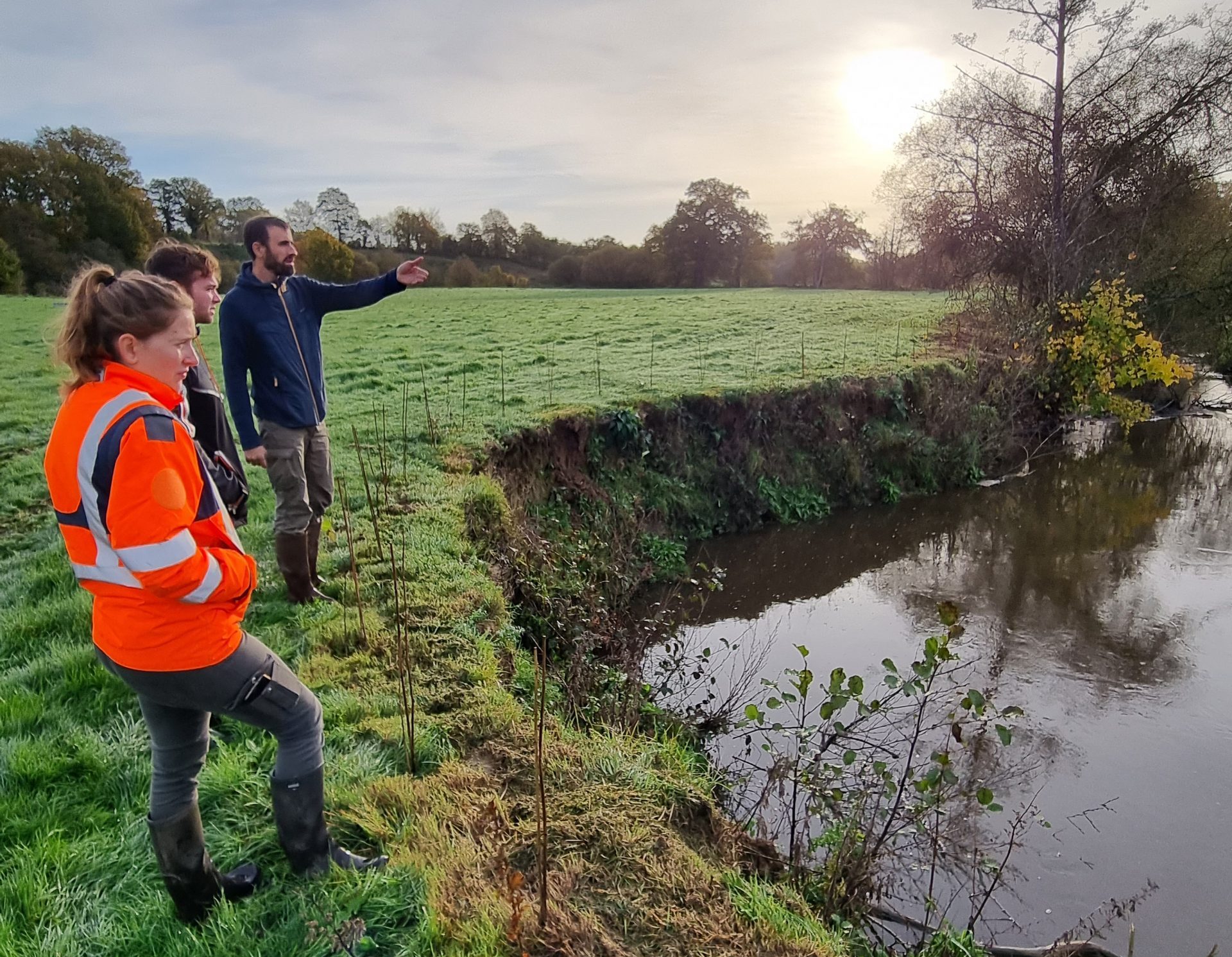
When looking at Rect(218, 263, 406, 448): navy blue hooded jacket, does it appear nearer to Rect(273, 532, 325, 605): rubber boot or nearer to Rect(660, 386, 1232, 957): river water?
Rect(273, 532, 325, 605): rubber boot

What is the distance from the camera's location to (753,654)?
22.4ft

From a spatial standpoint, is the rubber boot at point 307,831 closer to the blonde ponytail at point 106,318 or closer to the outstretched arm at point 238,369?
the blonde ponytail at point 106,318

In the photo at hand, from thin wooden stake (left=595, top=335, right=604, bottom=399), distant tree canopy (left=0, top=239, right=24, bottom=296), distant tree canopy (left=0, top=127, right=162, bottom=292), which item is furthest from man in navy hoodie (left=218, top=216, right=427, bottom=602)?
distant tree canopy (left=0, top=127, right=162, bottom=292)

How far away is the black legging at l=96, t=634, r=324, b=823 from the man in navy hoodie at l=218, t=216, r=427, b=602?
2257 mm

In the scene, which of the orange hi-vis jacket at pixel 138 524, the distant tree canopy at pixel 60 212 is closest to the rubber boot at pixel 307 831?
the orange hi-vis jacket at pixel 138 524

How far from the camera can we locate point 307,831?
2.54 m

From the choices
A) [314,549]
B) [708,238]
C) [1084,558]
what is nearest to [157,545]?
[314,549]

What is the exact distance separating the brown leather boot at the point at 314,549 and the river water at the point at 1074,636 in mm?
3216

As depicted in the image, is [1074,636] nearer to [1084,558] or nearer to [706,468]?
[1084,558]

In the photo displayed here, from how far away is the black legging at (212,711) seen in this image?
6.92 ft

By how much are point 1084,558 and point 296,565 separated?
9452 mm

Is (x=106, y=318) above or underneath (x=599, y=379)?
above

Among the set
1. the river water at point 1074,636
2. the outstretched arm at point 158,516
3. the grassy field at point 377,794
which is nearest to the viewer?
the outstretched arm at point 158,516

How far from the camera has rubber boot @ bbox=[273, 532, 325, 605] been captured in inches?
188
